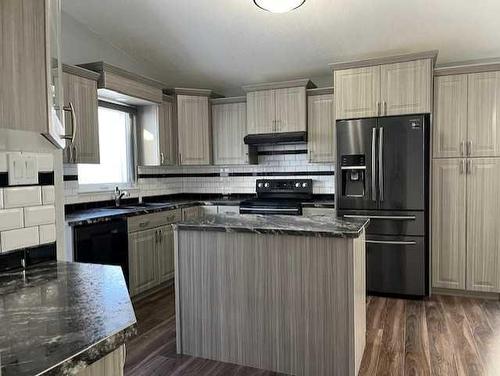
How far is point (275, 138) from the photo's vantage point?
449 centimetres

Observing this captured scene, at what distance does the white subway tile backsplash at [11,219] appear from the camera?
1230mm

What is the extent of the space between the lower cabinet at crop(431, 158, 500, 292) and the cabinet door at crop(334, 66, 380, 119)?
852mm

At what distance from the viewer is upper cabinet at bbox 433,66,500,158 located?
11.5ft

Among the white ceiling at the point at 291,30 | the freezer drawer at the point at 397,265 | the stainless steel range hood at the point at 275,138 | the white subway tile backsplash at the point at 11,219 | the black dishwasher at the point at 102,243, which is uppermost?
the white ceiling at the point at 291,30

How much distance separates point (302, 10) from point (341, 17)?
38 cm

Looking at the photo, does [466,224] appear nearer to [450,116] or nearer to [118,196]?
[450,116]

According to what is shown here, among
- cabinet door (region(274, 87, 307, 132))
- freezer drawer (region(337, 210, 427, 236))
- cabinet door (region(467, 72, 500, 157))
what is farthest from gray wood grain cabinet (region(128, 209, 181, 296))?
cabinet door (region(467, 72, 500, 157))

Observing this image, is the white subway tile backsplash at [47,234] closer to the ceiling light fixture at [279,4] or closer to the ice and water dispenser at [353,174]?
the ceiling light fixture at [279,4]

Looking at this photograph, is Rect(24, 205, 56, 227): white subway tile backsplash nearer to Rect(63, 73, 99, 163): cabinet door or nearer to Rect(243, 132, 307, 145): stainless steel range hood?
Rect(63, 73, 99, 163): cabinet door

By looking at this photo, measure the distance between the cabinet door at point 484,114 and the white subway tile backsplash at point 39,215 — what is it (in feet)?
11.8

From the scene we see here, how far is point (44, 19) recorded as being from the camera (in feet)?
2.89

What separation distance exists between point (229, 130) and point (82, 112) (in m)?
1.93

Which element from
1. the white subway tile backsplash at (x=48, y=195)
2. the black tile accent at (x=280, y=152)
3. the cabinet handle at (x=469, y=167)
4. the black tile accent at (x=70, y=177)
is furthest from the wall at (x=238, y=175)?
the white subway tile backsplash at (x=48, y=195)

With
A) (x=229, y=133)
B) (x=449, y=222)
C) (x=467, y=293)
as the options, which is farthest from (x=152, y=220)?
(x=467, y=293)
